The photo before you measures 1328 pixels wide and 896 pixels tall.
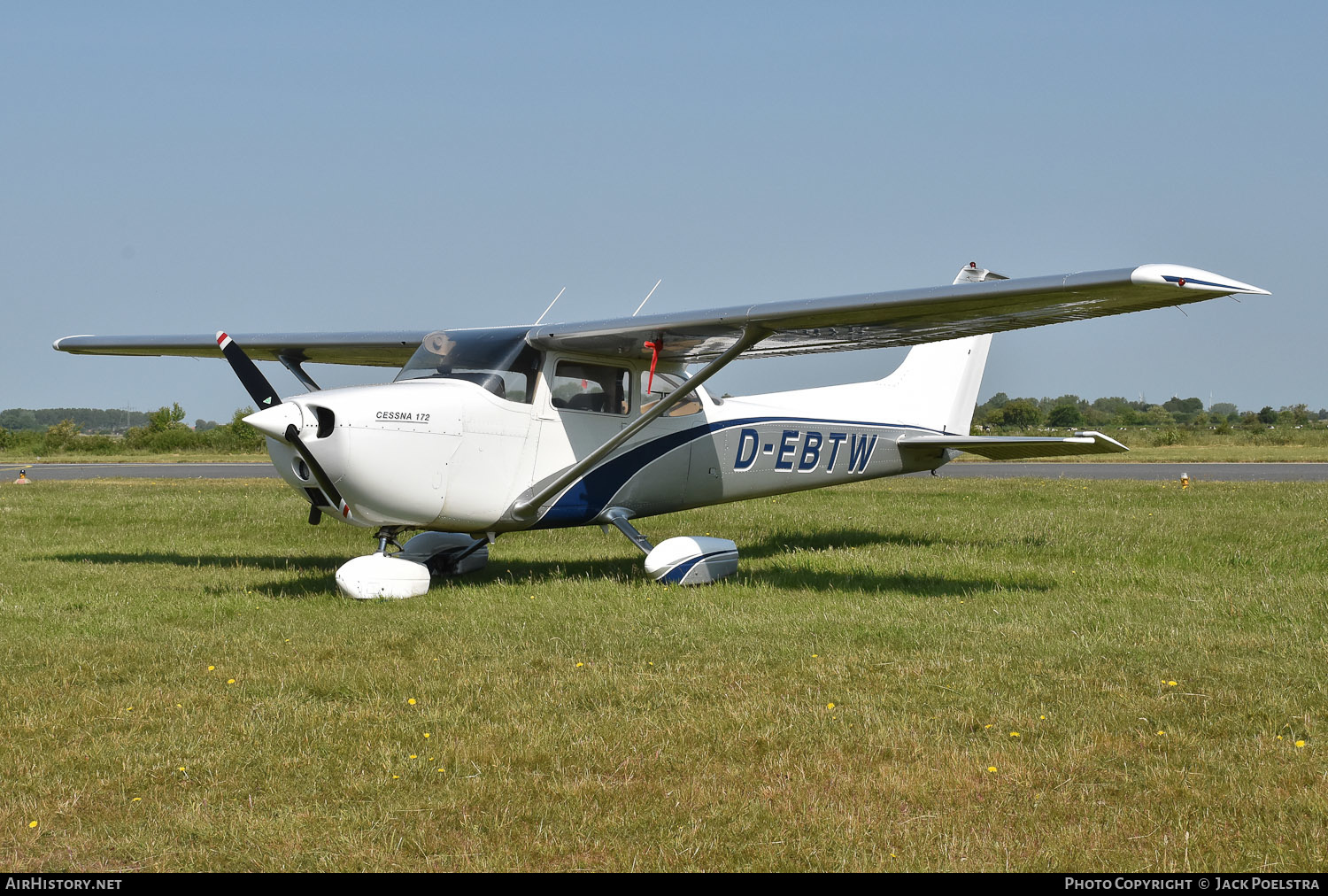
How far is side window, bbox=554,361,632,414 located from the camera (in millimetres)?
9562

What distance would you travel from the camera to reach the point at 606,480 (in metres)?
9.94

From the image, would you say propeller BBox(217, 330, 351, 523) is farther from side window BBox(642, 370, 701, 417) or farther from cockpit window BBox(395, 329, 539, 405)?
side window BBox(642, 370, 701, 417)

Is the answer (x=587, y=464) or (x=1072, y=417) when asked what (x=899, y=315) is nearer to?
(x=587, y=464)

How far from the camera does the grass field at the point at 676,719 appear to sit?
11.5 ft

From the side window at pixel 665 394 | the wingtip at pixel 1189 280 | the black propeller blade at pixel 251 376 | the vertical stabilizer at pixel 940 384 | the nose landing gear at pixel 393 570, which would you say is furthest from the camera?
the vertical stabilizer at pixel 940 384

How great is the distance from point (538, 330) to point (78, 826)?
240 inches

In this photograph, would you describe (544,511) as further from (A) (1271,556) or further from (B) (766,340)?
(A) (1271,556)

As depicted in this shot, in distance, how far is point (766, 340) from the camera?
979 cm

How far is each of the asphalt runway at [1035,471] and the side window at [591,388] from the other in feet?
59.1

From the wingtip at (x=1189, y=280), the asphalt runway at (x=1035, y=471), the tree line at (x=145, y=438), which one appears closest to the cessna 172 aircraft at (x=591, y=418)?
the wingtip at (x=1189, y=280)

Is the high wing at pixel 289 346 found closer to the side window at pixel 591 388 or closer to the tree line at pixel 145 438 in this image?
the side window at pixel 591 388

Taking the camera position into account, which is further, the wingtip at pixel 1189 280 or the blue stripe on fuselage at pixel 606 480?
the blue stripe on fuselage at pixel 606 480

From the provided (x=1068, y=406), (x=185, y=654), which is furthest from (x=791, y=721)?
(x=1068, y=406)

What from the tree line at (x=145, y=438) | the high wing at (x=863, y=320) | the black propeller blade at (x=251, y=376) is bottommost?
the tree line at (x=145, y=438)
